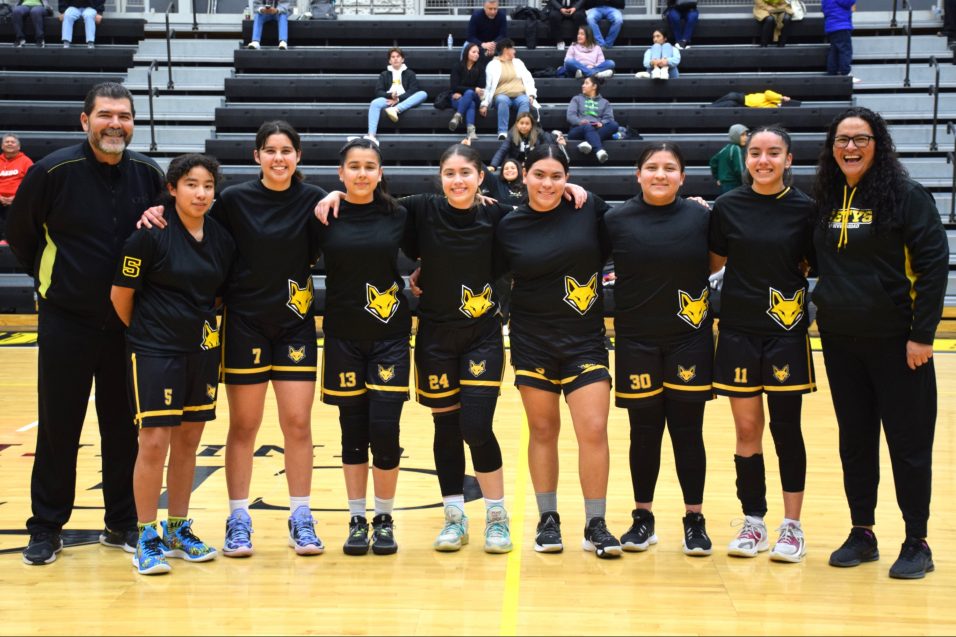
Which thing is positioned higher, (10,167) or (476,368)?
(10,167)

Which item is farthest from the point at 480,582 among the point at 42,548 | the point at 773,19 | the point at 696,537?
the point at 773,19

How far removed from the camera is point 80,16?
14.4m

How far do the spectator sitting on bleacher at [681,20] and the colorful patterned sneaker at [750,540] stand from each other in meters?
10.6

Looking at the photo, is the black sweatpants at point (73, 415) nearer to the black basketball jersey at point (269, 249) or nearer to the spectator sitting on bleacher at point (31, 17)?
the black basketball jersey at point (269, 249)

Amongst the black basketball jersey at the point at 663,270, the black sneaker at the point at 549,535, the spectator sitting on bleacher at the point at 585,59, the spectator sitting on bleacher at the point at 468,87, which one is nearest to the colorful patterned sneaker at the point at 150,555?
the black sneaker at the point at 549,535

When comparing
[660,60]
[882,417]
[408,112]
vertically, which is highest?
[660,60]

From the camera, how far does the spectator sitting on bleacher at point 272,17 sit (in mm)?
14062

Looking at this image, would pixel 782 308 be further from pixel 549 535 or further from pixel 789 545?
pixel 549 535

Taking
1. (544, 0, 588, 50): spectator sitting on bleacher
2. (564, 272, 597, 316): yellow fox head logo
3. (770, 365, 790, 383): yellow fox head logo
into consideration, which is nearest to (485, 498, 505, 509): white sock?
(564, 272, 597, 316): yellow fox head logo

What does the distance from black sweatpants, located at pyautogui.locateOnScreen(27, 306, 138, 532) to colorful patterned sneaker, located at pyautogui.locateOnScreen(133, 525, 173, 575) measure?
40 centimetres

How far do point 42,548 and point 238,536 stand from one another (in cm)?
76

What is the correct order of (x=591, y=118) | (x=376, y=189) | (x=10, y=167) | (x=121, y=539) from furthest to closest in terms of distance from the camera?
(x=591, y=118)
(x=10, y=167)
(x=121, y=539)
(x=376, y=189)

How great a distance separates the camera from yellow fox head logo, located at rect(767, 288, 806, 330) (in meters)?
4.03

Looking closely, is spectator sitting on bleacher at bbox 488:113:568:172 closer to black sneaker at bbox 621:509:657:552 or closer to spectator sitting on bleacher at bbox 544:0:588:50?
spectator sitting on bleacher at bbox 544:0:588:50
